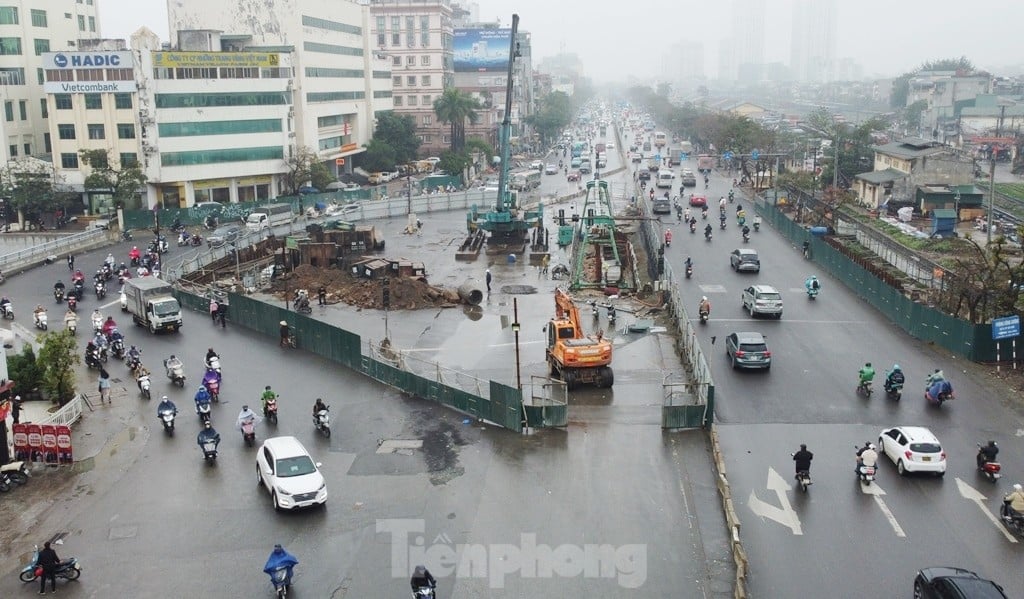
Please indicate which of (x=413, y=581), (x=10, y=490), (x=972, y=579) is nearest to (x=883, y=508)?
(x=972, y=579)

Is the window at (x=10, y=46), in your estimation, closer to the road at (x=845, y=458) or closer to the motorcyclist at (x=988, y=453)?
the road at (x=845, y=458)

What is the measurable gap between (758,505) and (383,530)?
27.3 feet

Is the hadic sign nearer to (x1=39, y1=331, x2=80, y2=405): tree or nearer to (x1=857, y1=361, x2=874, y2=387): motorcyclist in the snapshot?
(x1=39, y1=331, x2=80, y2=405): tree

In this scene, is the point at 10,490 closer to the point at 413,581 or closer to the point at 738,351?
the point at 413,581

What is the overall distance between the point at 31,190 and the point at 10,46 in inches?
824

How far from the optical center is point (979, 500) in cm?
2069

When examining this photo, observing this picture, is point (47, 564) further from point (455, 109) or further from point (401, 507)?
point (455, 109)

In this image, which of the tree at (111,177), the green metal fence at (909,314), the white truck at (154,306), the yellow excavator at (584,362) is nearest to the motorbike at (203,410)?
the yellow excavator at (584,362)

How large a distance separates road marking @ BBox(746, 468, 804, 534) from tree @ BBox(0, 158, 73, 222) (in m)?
64.7

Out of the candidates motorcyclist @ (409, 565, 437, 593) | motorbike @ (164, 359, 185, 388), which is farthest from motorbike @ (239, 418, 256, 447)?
motorcyclist @ (409, 565, 437, 593)

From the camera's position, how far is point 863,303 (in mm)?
41062

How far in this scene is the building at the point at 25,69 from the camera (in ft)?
263

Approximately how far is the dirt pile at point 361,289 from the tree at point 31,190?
3112 centimetres

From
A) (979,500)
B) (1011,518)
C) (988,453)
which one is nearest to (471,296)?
(988,453)
